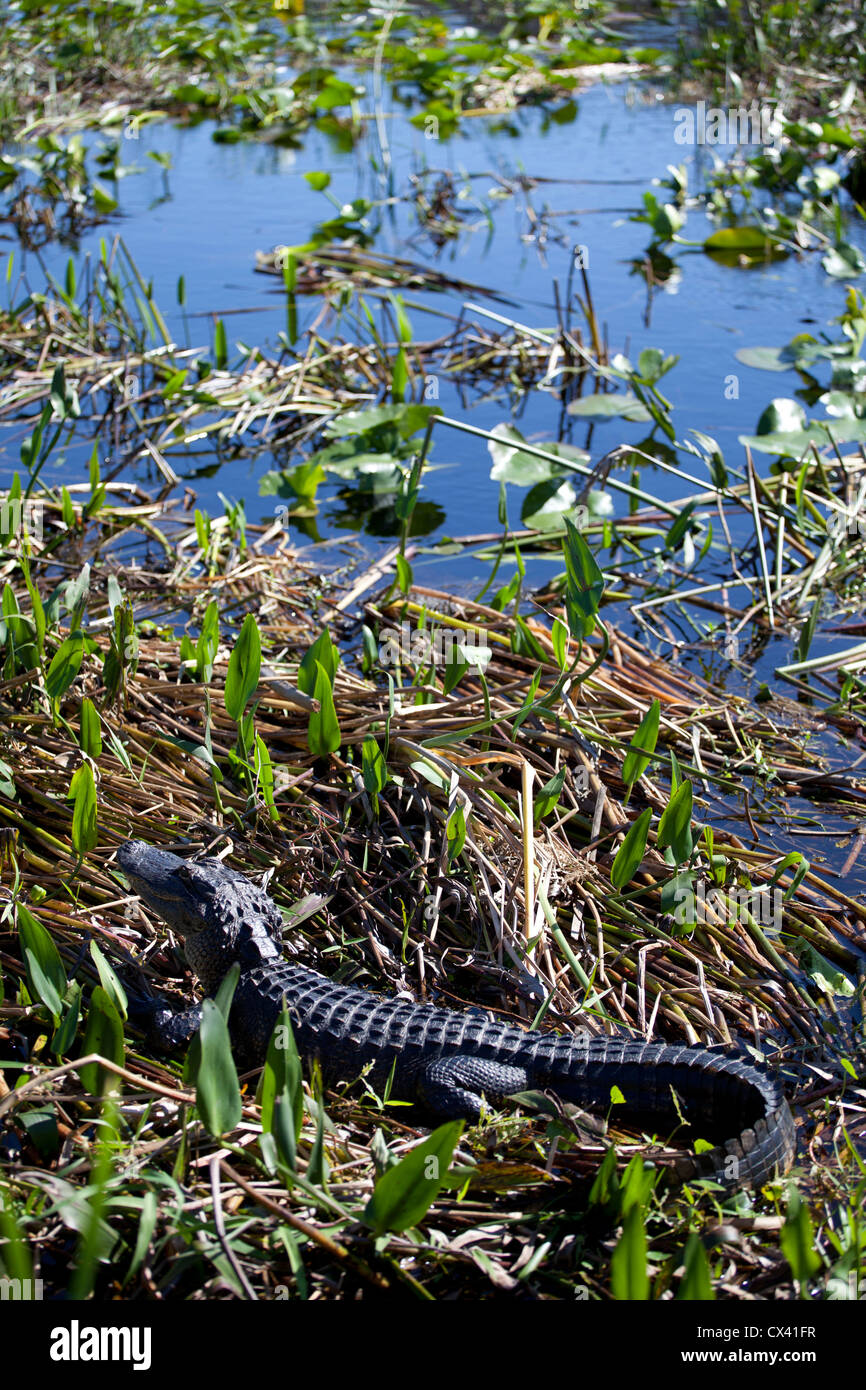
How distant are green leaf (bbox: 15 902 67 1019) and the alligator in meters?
0.24

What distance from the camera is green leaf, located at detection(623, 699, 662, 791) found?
237cm

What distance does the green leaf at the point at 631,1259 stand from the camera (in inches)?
55.1

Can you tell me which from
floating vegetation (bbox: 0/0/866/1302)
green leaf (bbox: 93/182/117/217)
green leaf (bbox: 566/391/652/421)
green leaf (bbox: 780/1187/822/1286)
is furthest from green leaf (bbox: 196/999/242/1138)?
green leaf (bbox: 93/182/117/217)

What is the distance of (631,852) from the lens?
7.34 ft

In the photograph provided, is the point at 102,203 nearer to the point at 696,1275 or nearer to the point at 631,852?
the point at 631,852

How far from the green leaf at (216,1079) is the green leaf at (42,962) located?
1.46ft

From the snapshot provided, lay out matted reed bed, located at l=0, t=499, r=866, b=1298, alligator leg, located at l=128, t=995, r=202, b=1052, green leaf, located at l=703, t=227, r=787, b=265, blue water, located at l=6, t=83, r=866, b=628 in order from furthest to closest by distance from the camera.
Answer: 1. green leaf, located at l=703, t=227, r=787, b=265
2. blue water, located at l=6, t=83, r=866, b=628
3. alligator leg, located at l=128, t=995, r=202, b=1052
4. matted reed bed, located at l=0, t=499, r=866, b=1298

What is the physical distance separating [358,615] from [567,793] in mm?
1126

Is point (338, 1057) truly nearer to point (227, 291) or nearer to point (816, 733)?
point (816, 733)

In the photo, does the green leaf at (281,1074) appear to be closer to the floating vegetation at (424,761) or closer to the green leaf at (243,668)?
the floating vegetation at (424,761)

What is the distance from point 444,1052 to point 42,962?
684mm

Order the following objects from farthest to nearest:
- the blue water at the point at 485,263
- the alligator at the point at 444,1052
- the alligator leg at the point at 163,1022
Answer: the blue water at the point at 485,263, the alligator leg at the point at 163,1022, the alligator at the point at 444,1052

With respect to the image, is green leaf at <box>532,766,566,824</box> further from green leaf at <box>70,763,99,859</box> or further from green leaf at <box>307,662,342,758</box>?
green leaf at <box>70,763,99,859</box>

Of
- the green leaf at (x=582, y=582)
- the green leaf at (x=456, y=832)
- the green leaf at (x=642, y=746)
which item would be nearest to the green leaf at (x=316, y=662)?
the green leaf at (x=456, y=832)
